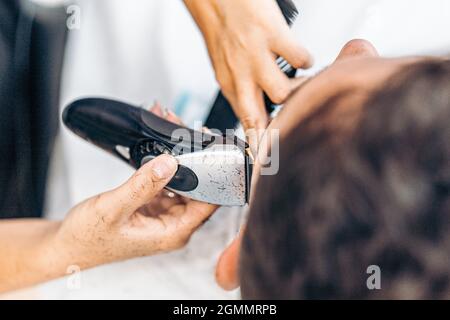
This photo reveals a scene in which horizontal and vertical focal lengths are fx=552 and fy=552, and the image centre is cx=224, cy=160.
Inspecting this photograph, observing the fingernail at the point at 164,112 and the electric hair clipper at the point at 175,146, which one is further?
the fingernail at the point at 164,112

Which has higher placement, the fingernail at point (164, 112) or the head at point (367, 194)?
the fingernail at point (164, 112)

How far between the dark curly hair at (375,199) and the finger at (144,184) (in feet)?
0.71

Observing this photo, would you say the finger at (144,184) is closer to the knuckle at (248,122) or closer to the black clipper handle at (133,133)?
the black clipper handle at (133,133)

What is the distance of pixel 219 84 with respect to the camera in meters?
0.73

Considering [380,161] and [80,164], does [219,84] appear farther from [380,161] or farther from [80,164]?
[380,161]

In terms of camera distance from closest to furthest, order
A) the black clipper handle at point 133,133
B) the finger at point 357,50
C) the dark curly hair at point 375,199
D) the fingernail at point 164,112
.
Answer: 1. the dark curly hair at point 375,199
2. the finger at point 357,50
3. the black clipper handle at point 133,133
4. the fingernail at point 164,112

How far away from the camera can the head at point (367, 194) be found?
12.3 inches

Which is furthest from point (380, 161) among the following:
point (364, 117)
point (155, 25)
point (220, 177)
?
point (155, 25)

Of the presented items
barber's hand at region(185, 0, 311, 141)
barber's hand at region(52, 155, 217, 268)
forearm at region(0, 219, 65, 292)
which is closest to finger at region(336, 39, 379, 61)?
barber's hand at region(185, 0, 311, 141)

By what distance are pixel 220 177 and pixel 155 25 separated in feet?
1.01

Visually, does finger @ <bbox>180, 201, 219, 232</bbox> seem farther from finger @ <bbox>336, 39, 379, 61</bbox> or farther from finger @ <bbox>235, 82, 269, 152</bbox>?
finger @ <bbox>336, 39, 379, 61</bbox>

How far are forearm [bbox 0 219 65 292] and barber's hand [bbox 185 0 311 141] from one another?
0.27 metres

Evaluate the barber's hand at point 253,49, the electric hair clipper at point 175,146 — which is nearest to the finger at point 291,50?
the barber's hand at point 253,49

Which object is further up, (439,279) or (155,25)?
(155,25)
